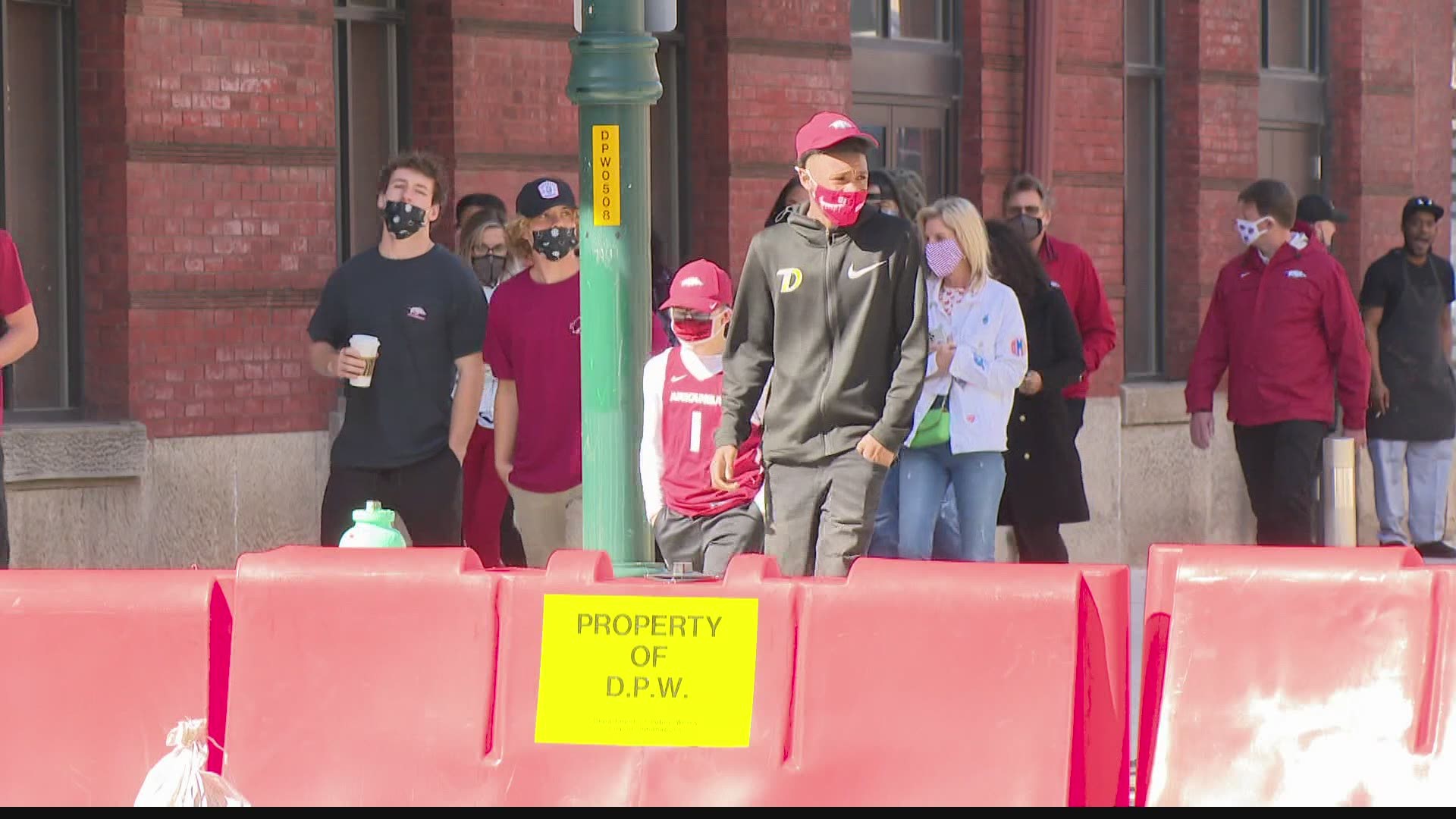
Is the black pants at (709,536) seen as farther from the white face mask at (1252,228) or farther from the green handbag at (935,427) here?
the white face mask at (1252,228)

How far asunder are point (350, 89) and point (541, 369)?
328 centimetres

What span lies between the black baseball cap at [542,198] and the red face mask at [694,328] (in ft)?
5.35

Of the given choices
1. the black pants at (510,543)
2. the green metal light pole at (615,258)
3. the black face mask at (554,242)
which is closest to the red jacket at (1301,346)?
the black pants at (510,543)

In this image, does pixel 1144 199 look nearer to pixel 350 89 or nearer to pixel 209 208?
pixel 350 89

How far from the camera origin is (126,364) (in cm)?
1120

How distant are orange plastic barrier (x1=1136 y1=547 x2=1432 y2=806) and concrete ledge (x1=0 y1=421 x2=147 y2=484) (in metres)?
6.03

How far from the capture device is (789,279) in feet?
25.6

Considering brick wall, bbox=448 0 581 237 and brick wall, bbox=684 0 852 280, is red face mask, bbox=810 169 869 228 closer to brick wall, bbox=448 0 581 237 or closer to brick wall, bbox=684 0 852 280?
brick wall, bbox=448 0 581 237

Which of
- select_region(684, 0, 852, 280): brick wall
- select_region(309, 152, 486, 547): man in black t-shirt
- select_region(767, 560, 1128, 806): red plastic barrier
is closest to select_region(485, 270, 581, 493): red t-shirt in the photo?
select_region(309, 152, 486, 547): man in black t-shirt

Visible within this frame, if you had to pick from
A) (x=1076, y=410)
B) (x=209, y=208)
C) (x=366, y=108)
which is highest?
(x=366, y=108)

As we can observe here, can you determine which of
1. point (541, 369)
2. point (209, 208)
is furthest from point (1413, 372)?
point (209, 208)

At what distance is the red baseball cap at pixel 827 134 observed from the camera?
7.73 metres
